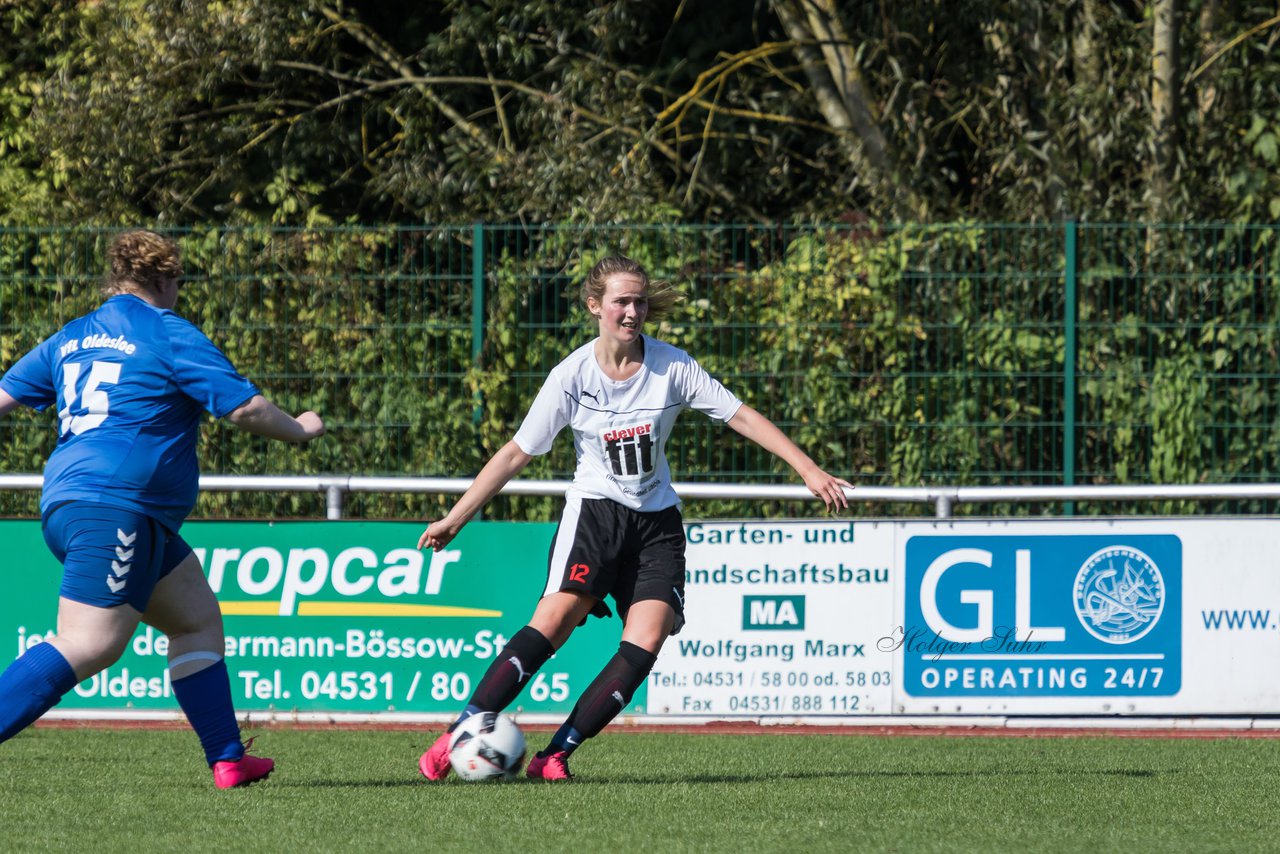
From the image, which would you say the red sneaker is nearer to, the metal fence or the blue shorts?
the blue shorts

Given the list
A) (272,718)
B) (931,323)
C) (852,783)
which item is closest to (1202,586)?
(931,323)

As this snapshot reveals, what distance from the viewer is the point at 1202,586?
27.8 feet

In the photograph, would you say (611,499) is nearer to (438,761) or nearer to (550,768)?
(550,768)

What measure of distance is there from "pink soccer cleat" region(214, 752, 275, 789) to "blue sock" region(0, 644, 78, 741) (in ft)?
2.23

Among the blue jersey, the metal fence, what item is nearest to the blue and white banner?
the metal fence

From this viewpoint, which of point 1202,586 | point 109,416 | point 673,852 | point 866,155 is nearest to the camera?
point 673,852

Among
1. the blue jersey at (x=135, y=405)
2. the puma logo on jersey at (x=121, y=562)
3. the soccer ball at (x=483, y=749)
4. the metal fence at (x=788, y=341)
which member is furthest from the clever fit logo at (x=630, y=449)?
the metal fence at (x=788, y=341)

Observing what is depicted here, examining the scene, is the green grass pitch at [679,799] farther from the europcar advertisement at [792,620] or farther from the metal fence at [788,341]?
the metal fence at [788,341]

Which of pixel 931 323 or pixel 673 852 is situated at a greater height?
pixel 931 323

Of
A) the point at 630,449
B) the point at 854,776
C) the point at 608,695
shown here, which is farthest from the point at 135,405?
the point at 854,776

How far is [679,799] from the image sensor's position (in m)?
5.82

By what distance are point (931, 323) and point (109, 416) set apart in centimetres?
533

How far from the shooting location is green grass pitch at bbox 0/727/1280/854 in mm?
4973

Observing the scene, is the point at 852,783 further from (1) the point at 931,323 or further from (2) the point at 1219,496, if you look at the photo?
(1) the point at 931,323
